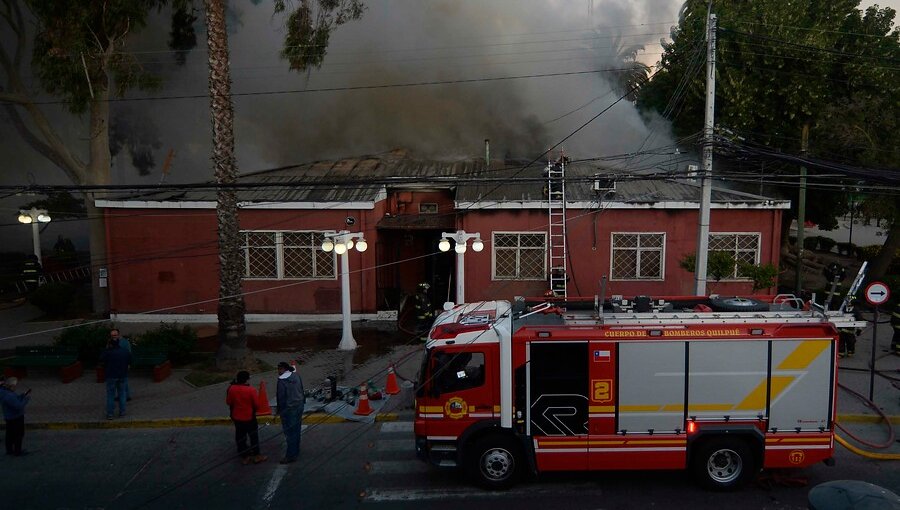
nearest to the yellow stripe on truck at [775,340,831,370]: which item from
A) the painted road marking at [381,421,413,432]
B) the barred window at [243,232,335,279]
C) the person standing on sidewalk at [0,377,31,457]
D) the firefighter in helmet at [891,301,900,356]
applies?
the painted road marking at [381,421,413,432]

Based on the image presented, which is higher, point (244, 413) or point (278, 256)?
point (278, 256)

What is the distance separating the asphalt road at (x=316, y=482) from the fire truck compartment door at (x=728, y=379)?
960 millimetres

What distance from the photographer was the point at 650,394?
7.04m

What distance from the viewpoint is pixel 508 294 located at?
16.0 meters

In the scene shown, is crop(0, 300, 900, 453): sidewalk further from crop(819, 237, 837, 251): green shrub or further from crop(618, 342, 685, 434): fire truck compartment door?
crop(819, 237, 837, 251): green shrub

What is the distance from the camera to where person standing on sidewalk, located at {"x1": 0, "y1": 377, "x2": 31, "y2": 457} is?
327 inches

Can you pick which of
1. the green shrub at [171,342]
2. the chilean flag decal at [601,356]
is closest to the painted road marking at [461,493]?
the chilean flag decal at [601,356]

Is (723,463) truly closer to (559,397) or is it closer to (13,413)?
(559,397)

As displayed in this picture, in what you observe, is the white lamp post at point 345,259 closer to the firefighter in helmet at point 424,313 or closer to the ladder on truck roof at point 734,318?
the firefighter in helmet at point 424,313

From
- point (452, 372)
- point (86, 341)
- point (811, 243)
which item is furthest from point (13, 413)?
point (811, 243)

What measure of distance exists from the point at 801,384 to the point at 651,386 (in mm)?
1604

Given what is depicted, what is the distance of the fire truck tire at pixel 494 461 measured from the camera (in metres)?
7.23

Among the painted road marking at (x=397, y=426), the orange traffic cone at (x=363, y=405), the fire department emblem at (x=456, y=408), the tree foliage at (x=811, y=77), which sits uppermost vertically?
the tree foliage at (x=811, y=77)

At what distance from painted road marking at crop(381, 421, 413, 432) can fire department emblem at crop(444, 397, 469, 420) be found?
2269 millimetres
